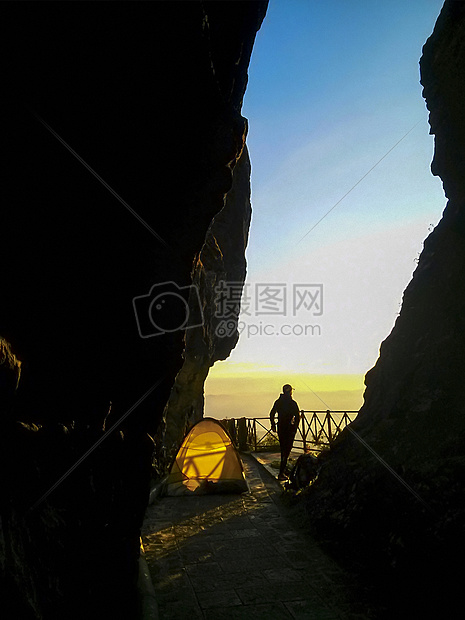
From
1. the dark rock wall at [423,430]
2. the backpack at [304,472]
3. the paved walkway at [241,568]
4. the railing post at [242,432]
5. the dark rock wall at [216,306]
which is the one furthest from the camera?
the dark rock wall at [216,306]

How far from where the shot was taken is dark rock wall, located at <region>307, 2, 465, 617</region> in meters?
4.54

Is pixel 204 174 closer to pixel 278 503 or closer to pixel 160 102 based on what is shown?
pixel 160 102

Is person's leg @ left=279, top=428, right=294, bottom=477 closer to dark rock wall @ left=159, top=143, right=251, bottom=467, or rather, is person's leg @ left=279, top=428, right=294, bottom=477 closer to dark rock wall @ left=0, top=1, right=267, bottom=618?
dark rock wall @ left=0, top=1, right=267, bottom=618

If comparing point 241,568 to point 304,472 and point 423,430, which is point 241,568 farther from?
point 304,472

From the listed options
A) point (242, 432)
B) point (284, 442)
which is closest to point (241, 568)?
point (284, 442)

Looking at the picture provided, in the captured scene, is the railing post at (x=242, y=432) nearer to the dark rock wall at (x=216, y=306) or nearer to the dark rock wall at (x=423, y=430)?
the dark rock wall at (x=216, y=306)

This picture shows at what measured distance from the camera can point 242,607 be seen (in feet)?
14.3


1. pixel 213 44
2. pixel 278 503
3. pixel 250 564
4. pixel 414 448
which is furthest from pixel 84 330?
pixel 278 503

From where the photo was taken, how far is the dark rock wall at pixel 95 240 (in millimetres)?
2693

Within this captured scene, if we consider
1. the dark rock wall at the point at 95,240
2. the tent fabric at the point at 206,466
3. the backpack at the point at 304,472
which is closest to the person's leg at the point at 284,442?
the tent fabric at the point at 206,466

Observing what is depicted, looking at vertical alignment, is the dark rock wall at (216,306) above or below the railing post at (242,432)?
above

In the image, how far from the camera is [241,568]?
5414 millimetres

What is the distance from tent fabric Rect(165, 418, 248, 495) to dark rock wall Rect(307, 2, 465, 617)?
2.83 metres

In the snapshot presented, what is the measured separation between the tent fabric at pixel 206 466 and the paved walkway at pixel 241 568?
1493 millimetres
